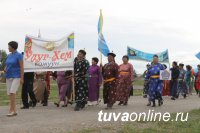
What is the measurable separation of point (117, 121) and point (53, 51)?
437cm

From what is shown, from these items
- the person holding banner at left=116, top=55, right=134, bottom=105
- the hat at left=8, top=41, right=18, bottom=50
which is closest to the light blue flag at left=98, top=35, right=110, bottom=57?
the person holding banner at left=116, top=55, right=134, bottom=105

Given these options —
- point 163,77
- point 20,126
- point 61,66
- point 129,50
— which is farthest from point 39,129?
point 129,50

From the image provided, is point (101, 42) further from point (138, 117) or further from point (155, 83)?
point (138, 117)

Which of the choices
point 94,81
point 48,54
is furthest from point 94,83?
point 48,54

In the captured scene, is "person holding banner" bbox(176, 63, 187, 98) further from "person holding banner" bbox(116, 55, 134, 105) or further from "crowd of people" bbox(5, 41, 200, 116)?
"person holding banner" bbox(116, 55, 134, 105)

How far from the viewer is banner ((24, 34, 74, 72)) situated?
1370 centimetres

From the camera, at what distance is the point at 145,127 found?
9461 millimetres

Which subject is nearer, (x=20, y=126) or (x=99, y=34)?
(x=20, y=126)

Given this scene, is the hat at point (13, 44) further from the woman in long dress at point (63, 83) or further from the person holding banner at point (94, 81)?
the person holding banner at point (94, 81)

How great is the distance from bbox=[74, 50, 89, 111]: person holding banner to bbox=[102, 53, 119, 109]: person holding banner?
680 millimetres

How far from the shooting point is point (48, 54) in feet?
45.6

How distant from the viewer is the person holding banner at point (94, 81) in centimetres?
1480

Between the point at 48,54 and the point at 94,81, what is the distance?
206 centimetres

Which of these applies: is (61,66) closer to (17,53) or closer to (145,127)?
(17,53)
